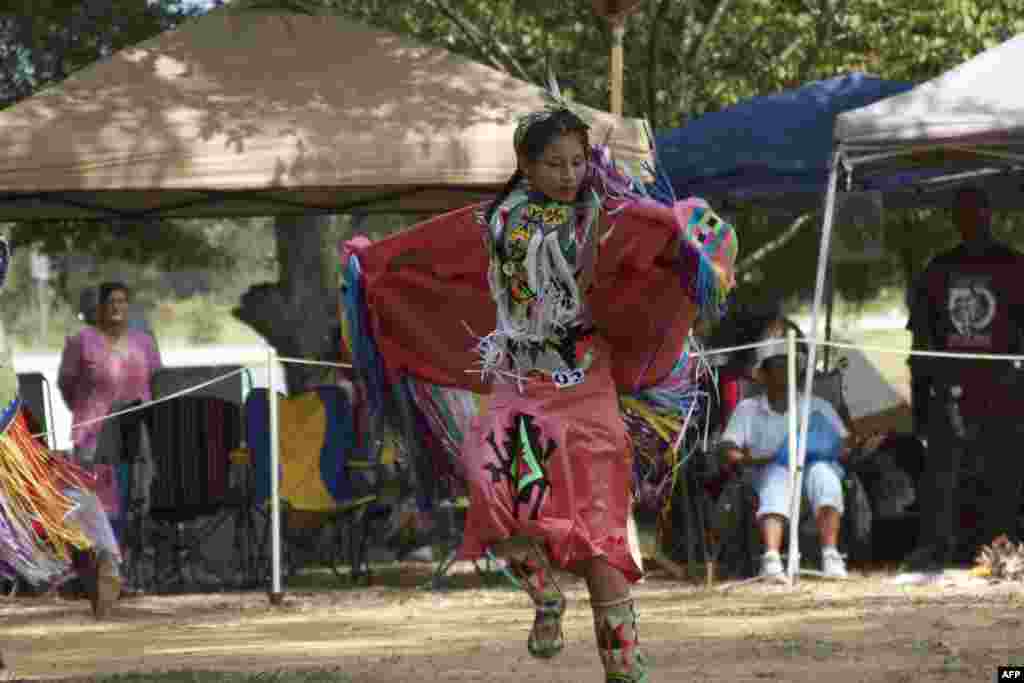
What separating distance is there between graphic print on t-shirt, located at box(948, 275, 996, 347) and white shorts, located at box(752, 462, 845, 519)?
2.91 ft

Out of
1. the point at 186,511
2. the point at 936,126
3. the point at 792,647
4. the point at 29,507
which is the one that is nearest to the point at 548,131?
the point at 29,507

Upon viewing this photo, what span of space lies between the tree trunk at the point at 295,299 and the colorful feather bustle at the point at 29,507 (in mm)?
8224

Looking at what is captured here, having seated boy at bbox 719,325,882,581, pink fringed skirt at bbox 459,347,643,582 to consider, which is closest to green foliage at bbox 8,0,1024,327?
seated boy at bbox 719,325,882,581

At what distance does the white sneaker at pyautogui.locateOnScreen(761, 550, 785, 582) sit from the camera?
9.41 m

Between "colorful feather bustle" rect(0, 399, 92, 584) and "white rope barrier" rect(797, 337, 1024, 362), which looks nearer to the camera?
"colorful feather bustle" rect(0, 399, 92, 584)

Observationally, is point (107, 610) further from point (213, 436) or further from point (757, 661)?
point (757, 661)

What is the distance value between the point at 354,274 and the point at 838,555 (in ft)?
13.9

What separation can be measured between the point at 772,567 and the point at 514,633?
6.43 ft

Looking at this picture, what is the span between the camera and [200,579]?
1048cm

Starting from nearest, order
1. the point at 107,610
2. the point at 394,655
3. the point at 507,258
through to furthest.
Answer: the point at 507,258 < the point at 394,655 < the point at 107,610

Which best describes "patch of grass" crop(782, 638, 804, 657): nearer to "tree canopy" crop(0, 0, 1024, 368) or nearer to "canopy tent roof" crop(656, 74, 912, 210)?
"canopy tent roof" crop(656, 74, 912, 210)

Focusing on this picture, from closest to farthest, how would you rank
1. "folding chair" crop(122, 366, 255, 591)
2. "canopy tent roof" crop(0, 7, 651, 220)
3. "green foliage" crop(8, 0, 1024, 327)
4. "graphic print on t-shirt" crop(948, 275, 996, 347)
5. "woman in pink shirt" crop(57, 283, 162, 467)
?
"canopy tent roof" crop(0, 7, 651, 220)
"graphic print on t-shirt" crop(948, 275, 996, 347)
"folding chair" crop(122, 366, 255, 591)
"woman in pink shirt" crop(57, 283, 162, 467)
"green foliage" crop(8, 0, 1024, 327)

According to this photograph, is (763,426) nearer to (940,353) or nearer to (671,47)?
(940,353)

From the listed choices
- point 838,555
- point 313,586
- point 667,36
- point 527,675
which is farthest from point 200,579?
point 667,36
